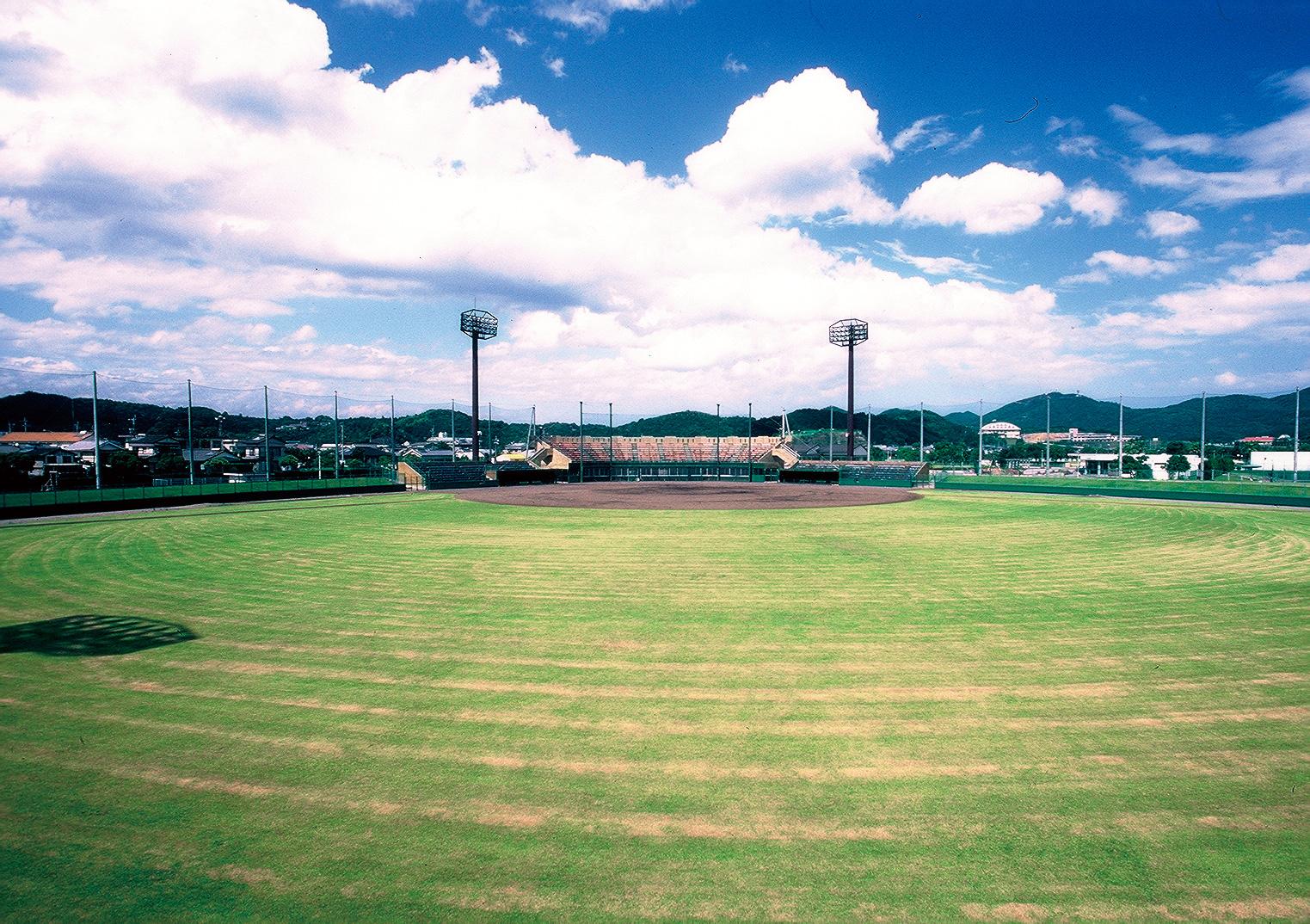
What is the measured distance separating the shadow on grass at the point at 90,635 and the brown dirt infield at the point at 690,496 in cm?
2262

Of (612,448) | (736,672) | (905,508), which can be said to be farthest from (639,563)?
(612,448)

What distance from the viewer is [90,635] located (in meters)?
9.95

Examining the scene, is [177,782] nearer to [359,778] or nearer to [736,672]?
[359,778]

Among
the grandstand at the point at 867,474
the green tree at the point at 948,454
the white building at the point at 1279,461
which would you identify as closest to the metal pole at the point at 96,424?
the grandstand at the point at 867,474

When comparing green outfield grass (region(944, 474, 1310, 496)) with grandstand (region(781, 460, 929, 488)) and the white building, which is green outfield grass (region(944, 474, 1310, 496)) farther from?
the white building

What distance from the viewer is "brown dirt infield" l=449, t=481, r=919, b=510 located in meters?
34.2

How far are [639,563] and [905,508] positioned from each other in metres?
21.5

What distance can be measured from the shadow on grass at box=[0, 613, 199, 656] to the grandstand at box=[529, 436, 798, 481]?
48276mm

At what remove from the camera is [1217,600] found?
1187 cm

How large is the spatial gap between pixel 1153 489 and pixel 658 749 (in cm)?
5187

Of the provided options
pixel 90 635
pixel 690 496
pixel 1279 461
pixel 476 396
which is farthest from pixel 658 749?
pixel 1279 461

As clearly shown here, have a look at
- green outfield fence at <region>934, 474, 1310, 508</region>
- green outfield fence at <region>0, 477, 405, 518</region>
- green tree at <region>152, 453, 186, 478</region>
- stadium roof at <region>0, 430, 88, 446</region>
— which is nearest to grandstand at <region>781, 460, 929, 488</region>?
green outfield fence at <region>934, 474, 1310, 508</region>

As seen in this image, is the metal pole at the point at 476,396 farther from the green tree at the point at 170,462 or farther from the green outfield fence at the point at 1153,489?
the green outfield fence at the point at 1153,489

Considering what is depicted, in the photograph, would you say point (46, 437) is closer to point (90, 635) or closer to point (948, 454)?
point (90, 635)
